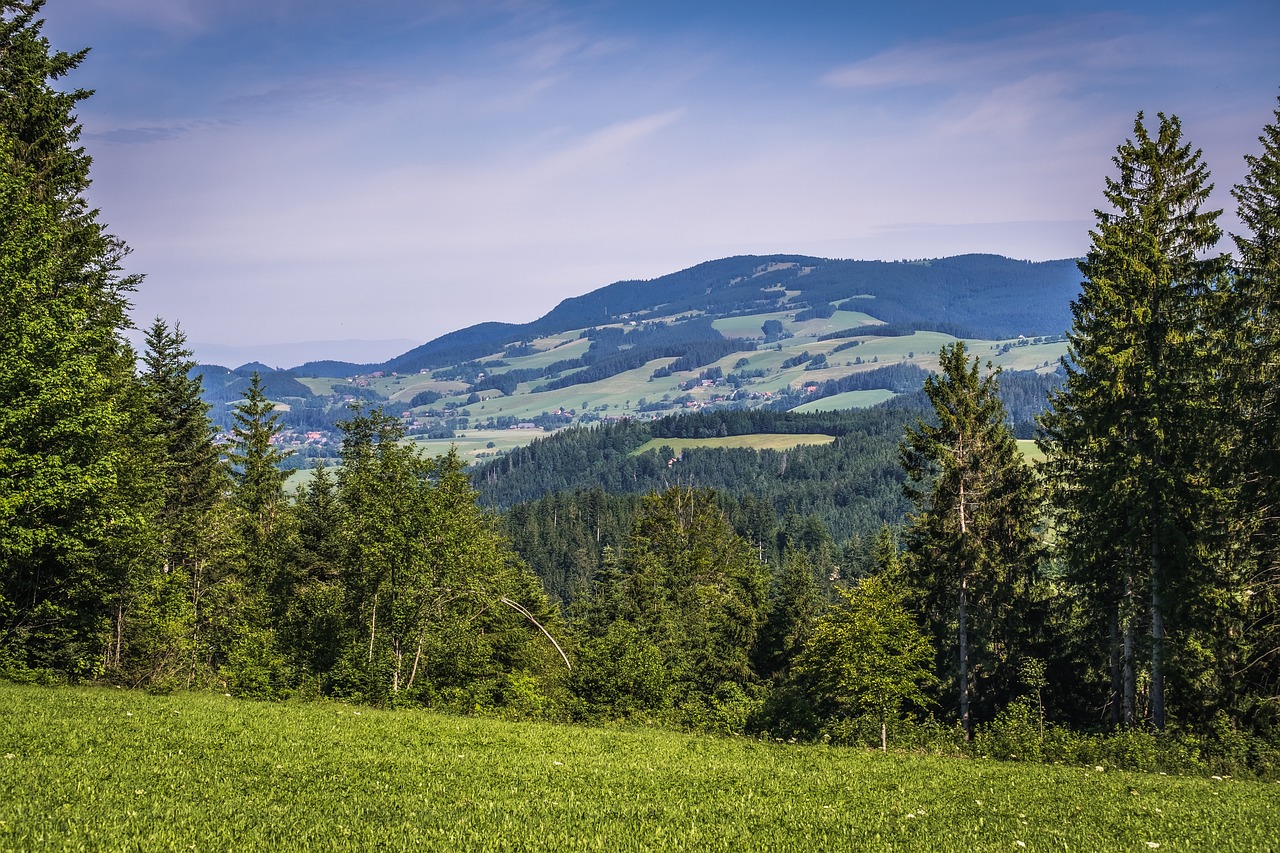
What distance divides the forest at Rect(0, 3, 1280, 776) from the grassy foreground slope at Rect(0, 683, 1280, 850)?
19.8 feet

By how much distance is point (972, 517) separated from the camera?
38.4m

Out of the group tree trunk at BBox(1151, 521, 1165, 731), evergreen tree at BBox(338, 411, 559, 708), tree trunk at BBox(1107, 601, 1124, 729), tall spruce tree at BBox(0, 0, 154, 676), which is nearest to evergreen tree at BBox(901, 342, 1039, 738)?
tree trunk at BBox(1107, 601, 1124, 729)

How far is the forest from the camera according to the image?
78.5 feet

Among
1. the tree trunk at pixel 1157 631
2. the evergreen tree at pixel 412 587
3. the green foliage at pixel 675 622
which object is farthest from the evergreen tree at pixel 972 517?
the evergreen tree at pixel 412 587

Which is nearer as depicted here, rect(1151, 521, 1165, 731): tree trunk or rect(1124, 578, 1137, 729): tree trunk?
rect(1151, 521, 1165, 731): tree trunk

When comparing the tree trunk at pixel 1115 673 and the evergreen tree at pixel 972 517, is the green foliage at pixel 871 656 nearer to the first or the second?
the evergreen tree at pixel 972 517

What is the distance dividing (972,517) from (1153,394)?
12.5 m

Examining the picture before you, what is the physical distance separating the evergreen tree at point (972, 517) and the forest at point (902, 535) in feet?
0.46

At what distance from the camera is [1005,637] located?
131 feet

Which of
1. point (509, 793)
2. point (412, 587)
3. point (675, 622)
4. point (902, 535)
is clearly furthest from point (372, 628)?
point (675, 622)

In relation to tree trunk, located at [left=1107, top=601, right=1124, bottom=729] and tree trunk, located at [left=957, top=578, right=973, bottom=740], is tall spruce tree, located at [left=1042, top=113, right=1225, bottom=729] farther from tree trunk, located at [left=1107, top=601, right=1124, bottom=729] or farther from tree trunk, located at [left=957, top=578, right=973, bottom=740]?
tree trunk, located at [left=957, top=578, right=973, bottom=740]

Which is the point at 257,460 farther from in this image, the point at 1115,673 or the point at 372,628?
the point at 1115,673

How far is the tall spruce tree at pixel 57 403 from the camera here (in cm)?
2159

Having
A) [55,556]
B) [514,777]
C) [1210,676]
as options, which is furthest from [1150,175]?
[55,556]
